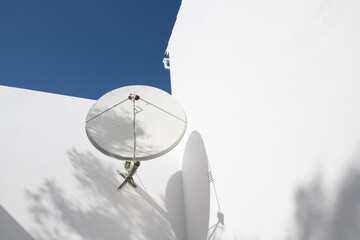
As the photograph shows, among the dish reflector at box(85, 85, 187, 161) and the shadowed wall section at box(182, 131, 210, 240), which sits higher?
the dish reflector at box(85, 85, 187, 161)

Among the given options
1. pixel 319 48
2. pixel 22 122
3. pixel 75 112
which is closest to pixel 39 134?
pixel 22 122

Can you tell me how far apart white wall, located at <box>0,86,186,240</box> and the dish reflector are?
0.90 m

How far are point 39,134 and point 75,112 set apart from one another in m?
0.65

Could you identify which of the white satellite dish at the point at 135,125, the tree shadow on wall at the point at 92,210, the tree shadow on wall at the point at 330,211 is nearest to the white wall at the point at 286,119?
the tree shadow on wall at the point at 330,211

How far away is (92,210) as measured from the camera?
2824 mm

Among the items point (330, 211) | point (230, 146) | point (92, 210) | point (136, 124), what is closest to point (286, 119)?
point (330, 211)

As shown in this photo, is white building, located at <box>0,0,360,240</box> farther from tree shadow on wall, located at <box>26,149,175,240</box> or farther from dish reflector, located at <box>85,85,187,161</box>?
dish reflector, located at <box>85,85,187,161</box>

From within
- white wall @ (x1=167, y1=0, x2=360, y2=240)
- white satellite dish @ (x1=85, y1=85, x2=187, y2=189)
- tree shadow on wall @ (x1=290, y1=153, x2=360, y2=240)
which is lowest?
tree shadow on wall @ (x1=290, y1=153, x2=360, y2=240)

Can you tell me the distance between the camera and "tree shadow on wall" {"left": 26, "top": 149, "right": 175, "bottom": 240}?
2.63 metres

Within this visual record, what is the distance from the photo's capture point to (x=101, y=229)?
274cm

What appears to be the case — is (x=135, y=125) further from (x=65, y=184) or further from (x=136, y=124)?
(x=65, y=184)

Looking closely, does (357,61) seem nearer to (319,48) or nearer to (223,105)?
(319,48)

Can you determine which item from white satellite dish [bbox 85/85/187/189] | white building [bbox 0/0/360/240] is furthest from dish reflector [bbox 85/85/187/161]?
white building [bbox 0/0/360/240]

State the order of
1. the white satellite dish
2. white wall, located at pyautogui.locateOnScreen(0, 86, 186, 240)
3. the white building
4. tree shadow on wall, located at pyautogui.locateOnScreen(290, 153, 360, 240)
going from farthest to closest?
white wall, located at pyautogui.locateOnScreen(0, 86, 186, 240), the white satellite dish, the white building, tree shadow on wall, located at pyautogui.locateOnScreen(290, 153, 360, 240)
